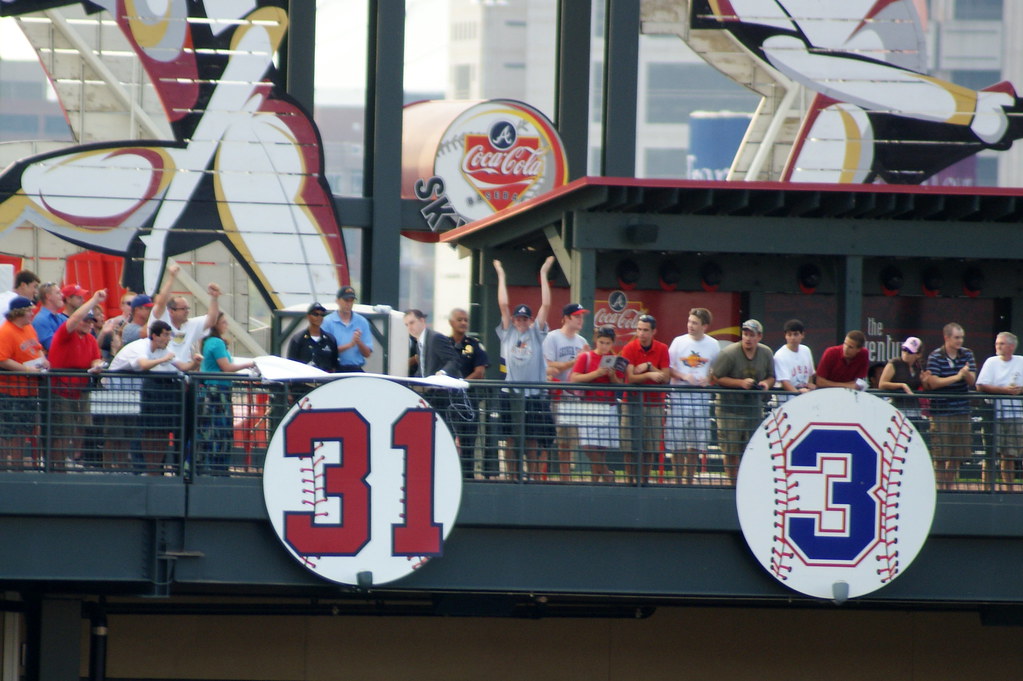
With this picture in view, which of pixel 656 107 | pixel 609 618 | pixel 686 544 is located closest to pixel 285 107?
pixel 609 618

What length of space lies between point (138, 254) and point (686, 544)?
9763 millimetres

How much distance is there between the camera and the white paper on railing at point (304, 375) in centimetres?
1082

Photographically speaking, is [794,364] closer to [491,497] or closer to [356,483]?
[491,497]

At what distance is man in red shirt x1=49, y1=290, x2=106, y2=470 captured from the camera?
35.1 ft

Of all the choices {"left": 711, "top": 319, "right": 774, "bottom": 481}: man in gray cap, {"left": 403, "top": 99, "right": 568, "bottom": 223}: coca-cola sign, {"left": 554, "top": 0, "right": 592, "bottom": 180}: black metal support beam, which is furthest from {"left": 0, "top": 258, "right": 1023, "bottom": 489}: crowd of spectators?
{"left": 554, "top": 0, "right": 592, "bottom": 180}: black metal support beam

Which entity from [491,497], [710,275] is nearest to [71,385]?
[491,497]

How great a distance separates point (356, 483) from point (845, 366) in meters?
4.50

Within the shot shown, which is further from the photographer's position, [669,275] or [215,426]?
[669,275]

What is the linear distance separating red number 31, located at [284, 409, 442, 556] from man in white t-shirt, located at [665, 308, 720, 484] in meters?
1.96

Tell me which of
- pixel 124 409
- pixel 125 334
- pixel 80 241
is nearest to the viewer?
pixel 124 409

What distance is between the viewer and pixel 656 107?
437ft

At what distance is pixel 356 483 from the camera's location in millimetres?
10805

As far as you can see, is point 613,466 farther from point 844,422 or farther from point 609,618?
point 609,618

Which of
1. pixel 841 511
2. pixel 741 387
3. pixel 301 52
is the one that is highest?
pixel 301 52
